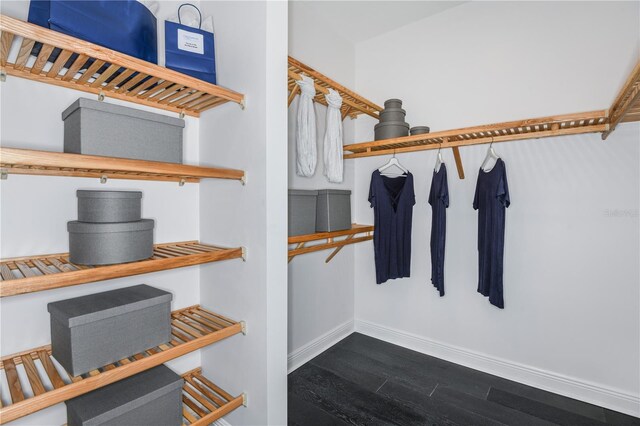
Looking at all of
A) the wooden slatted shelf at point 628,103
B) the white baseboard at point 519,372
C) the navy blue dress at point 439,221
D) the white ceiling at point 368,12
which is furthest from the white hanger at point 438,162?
the white baseboard at point 519,372

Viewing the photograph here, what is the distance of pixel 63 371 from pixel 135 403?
1.00ft

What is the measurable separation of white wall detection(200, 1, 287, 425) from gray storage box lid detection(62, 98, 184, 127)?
29 centimetres

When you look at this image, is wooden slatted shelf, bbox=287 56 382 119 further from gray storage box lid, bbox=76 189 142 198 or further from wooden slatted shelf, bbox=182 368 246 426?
wooden slatted shelf, bbox=182 368 246 426

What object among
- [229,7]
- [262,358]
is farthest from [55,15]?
[262,358]

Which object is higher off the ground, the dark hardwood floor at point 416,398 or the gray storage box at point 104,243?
the gray storage box at point 104,243

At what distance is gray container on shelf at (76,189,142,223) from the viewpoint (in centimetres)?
104

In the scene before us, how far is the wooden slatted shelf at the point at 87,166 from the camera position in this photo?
0.79 metres

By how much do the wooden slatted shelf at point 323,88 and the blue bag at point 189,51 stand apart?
51cm

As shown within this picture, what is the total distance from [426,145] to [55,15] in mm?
1982

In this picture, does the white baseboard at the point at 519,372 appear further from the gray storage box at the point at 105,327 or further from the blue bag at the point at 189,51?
the blue bag at the point at 189,51

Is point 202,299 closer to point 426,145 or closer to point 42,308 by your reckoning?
point 42,308

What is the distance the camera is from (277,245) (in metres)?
1.32

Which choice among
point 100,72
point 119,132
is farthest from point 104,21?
point 119,132

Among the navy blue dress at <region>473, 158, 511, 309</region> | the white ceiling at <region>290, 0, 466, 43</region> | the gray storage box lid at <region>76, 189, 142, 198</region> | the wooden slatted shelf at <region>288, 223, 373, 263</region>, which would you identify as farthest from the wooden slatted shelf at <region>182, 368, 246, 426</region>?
the white ceiling at <region>290, 0, 466, 43</region>
